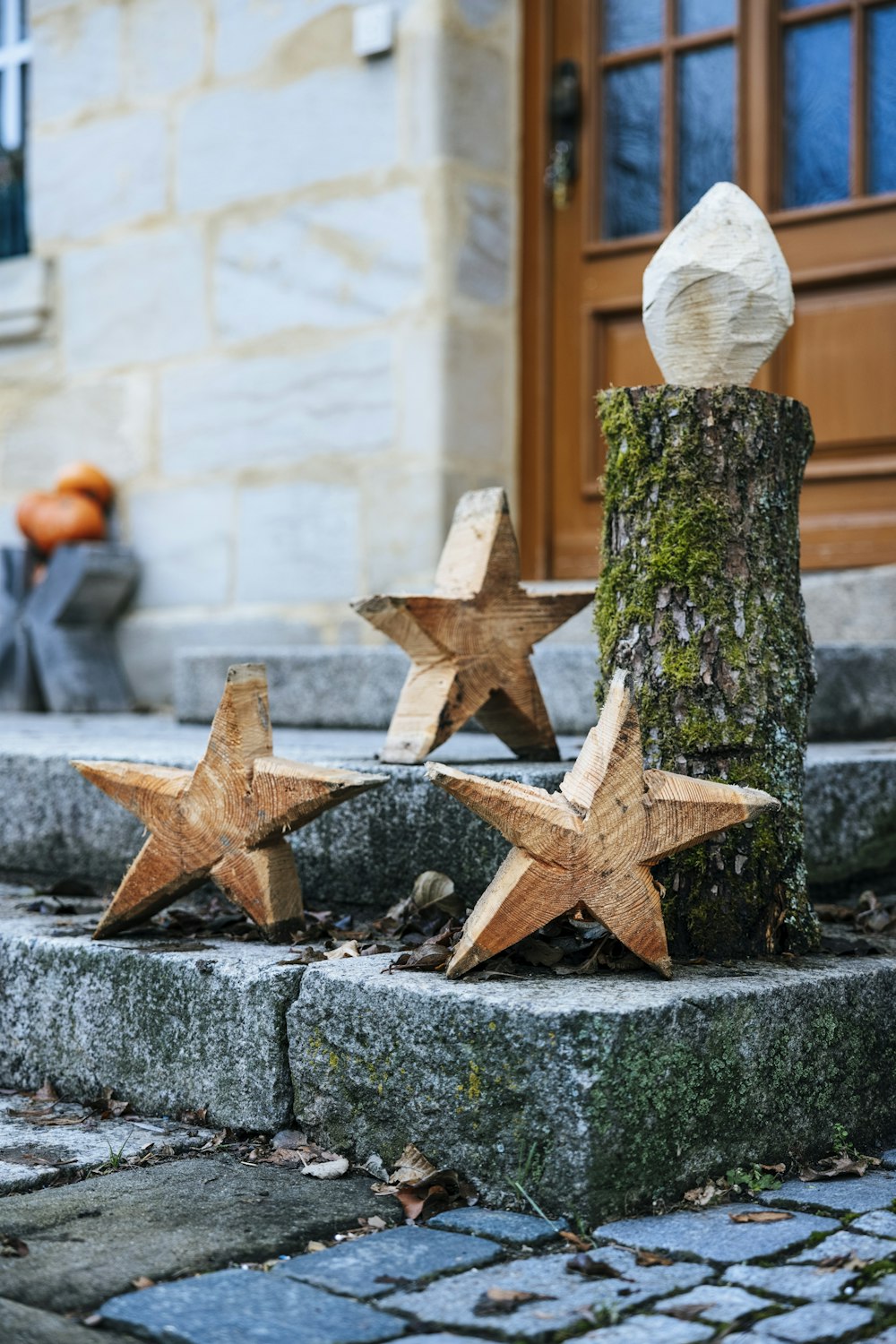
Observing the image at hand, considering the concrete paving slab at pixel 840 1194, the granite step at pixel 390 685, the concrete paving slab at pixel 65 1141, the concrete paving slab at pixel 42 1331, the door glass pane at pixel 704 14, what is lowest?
the concrete paving slab at pixel 42 1331

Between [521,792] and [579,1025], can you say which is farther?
[521,792]

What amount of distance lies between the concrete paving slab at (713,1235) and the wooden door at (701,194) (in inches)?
115

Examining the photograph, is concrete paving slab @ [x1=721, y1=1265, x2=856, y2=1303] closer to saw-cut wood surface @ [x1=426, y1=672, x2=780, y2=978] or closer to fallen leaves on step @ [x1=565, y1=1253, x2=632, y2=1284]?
fallen leaves on step @ [x1=565, y1=1253, x2=632, y2=1284]

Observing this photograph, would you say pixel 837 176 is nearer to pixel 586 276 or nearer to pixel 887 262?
pixel 887 262

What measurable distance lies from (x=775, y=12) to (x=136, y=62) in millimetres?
2355

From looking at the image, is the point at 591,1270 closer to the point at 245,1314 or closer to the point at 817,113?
the point at 245,1314

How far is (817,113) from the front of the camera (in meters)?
4.82

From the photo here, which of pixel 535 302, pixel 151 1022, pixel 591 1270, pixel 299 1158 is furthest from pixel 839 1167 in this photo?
pixel 535 302

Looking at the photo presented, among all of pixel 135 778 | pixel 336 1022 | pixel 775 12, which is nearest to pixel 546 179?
pixel 775 12

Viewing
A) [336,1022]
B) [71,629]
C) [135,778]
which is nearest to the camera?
[336,1022]

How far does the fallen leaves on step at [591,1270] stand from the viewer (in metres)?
1.83

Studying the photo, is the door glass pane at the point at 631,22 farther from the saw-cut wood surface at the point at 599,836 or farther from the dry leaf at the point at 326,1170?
the dry leaf at the point at 326,1170

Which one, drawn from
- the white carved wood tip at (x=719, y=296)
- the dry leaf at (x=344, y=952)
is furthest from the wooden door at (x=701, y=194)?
the dry leaf at (x=344, y=952)

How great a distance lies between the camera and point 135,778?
8.59ft
